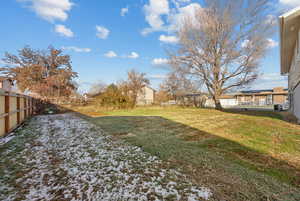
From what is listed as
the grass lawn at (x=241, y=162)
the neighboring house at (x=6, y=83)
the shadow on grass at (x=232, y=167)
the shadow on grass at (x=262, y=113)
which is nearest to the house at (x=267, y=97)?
the shadow on grass at (x=262, y=113)

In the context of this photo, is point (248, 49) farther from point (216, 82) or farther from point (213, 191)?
point (213, 191)

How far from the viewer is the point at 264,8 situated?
11.2 m

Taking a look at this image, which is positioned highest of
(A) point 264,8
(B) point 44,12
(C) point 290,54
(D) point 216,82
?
(A) point 264,8

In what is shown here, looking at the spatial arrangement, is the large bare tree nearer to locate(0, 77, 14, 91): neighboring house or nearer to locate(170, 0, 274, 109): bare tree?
locate(0, 77, 14, 91): neighboring house

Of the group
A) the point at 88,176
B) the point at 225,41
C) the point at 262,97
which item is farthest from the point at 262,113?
the point at 262,97

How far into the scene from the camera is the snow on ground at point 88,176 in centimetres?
178

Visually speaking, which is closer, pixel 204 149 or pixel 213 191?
pixel 213 191

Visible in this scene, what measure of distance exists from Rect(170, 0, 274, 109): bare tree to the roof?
8.88 ft

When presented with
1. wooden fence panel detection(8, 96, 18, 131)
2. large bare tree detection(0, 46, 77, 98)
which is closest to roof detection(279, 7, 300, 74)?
wooden fence panel detection(8, 96, 18, 131)

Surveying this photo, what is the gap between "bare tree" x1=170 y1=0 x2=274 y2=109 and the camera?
37.4 ft

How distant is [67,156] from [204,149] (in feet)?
10.9

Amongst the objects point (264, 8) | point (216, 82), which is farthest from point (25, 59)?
point (264, 8)

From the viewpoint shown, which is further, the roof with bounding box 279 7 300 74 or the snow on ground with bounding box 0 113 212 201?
the roof with bounding box 279 7 300 74

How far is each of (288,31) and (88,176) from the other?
32.4 ft
